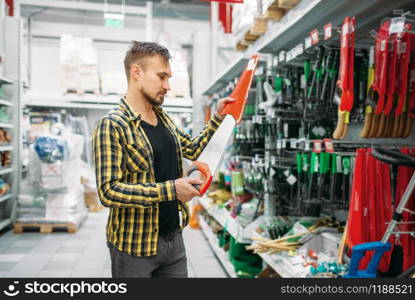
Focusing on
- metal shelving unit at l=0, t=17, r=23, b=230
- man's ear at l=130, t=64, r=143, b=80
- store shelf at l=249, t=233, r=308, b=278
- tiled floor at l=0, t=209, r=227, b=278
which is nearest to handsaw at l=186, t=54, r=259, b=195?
man's ear at l=130, t=64, r=143, b=80

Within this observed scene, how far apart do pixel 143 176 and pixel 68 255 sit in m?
3.51

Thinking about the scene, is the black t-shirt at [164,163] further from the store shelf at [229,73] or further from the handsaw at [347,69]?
the store shelf at [229,73]

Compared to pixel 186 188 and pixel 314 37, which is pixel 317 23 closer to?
pixel 314 37

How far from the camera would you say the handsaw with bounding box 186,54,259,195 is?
149cm

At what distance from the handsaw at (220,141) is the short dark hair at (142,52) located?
0.36 m

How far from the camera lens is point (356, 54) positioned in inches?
101

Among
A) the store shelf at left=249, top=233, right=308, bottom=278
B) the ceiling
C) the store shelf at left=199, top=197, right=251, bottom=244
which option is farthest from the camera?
the ceiling

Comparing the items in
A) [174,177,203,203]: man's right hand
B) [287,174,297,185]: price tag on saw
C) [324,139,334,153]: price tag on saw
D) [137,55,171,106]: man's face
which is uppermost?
[137,55,171,106]: man's face

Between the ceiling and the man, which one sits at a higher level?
the ceiling

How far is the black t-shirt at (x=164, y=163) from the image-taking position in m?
1.63

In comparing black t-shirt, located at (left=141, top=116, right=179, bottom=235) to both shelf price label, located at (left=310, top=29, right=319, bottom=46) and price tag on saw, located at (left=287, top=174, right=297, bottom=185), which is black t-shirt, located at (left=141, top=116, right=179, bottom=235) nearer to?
shelf price label, located at (left=310, top=29, right=319, bottom=46)

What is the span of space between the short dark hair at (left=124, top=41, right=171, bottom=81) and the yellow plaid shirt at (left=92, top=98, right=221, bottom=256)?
18 cm

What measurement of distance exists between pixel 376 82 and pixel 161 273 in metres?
1.39

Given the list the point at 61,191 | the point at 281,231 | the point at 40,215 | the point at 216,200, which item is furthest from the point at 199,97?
the point at 281,231
